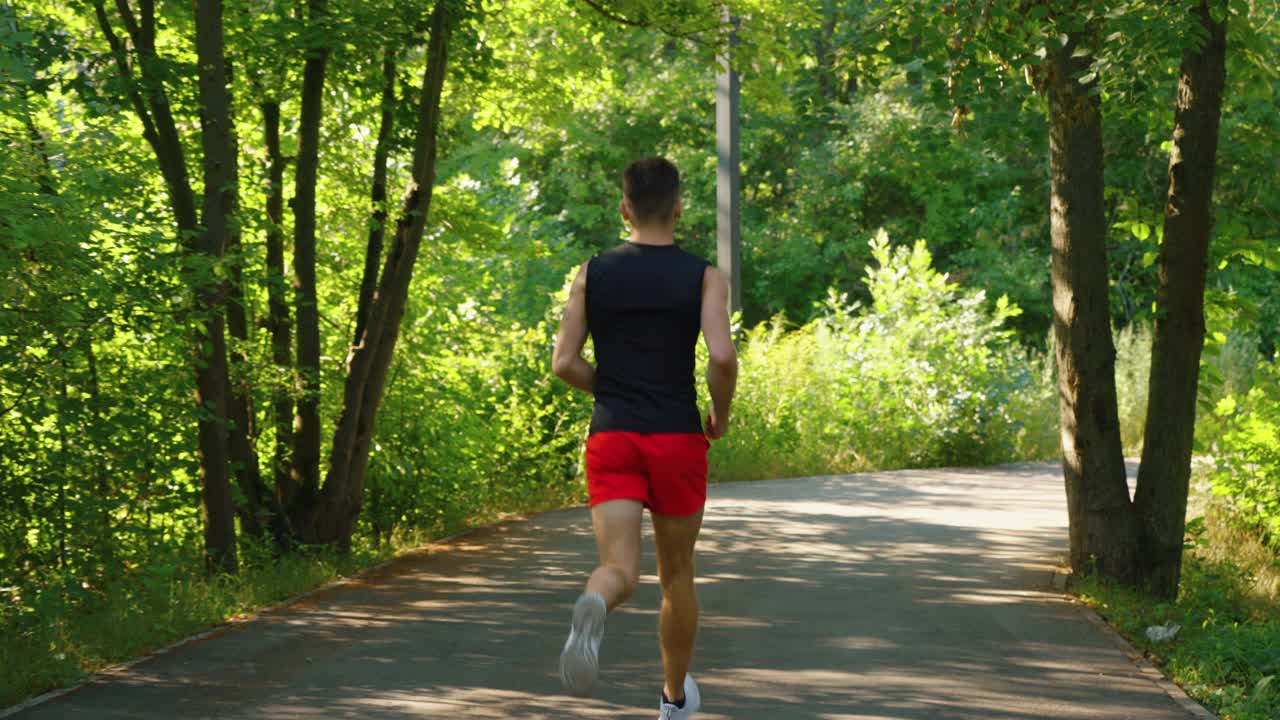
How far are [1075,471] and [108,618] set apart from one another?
573cm

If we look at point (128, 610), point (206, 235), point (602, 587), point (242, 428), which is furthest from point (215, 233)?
point (602, 587)

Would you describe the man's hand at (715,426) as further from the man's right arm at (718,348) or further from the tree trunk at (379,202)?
the tree trunk at (379,202)

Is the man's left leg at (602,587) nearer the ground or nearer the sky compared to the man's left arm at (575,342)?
nearer the ground

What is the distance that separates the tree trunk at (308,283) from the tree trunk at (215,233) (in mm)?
Answer: 759

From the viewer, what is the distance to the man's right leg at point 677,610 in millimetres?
5523

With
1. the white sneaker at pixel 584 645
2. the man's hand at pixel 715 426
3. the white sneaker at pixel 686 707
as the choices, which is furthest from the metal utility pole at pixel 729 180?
the white sneaker at pixel 584 645

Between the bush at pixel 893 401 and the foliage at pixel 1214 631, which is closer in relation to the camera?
the foliage at pixel 1214 631

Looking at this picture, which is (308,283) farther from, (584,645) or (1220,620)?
(584,645)

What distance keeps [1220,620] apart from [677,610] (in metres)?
4.15

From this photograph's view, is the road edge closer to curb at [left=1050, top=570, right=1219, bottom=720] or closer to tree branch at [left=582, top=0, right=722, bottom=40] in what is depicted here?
tree branch at [left=582, top=0, right=722, bottom=40]

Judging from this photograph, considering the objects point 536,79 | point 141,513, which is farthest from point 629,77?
point 141,513

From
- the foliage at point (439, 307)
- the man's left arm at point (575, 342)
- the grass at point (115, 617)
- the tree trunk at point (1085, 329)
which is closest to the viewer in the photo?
the man's left arm at point (575, 342)

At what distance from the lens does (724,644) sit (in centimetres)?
Answer: 795

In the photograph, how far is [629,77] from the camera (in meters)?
35.4
